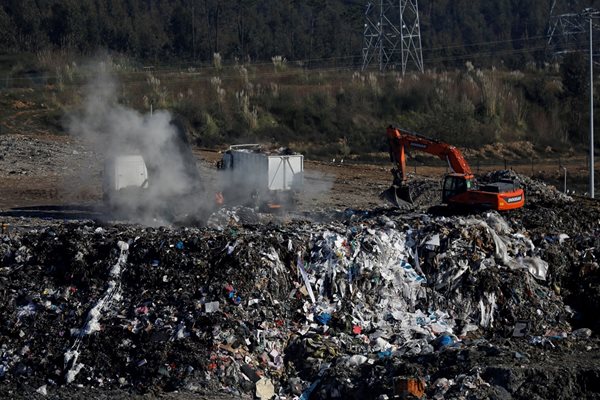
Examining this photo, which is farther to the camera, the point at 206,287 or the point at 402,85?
the point at 402,85

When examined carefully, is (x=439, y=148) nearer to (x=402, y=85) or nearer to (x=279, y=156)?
(x=279, y=156)

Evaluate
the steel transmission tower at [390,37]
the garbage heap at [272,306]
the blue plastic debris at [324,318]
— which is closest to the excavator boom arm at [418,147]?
the garbage heap at [272,306]

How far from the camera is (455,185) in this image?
65.7 feet

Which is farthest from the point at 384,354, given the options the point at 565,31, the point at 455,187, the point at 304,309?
the point at 565,31

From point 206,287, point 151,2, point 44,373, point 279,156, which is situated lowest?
point 44,373

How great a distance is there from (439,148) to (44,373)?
39.2 ft

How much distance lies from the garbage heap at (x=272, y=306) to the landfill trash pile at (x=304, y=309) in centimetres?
3

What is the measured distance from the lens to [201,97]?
4106cm

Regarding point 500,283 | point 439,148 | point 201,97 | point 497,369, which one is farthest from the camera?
point 201,97

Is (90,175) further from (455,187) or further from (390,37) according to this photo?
(390,37)

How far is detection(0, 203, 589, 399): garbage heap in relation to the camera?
12641mm

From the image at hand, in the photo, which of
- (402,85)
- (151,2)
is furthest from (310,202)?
(151,2)

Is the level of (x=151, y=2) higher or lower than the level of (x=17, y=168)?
higher

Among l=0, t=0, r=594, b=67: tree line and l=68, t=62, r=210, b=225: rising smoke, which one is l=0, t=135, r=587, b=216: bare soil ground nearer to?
l=68, t=62, r=210, b=225: rising smoke
